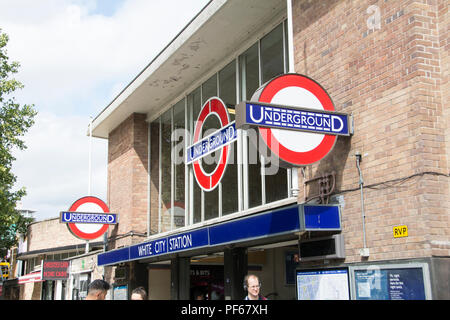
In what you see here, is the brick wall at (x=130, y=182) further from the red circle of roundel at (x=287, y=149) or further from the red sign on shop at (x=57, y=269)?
the red circle of roundel at (x=287, y=149)

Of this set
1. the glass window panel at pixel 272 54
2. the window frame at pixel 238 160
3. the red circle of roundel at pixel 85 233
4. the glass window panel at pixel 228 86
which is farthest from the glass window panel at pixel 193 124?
the red circle of roundel at pixel 85 233

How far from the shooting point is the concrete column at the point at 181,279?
13352 millimetres

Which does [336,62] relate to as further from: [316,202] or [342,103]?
[316,202]

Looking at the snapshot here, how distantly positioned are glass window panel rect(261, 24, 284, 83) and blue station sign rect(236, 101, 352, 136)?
129 inches

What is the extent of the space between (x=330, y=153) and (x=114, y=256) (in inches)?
319

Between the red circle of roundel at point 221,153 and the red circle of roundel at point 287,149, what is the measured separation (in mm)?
4490

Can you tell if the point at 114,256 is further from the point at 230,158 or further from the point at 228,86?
the point at 228,86

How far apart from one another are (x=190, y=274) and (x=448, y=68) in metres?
9.30

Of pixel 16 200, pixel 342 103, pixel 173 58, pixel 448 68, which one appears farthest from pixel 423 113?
pixel 16 200

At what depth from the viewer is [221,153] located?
12141 mm

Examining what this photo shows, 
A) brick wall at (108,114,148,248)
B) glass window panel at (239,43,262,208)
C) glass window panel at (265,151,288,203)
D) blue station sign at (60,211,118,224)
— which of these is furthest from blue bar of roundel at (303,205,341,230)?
blue station sign at (60,211,118,224)
